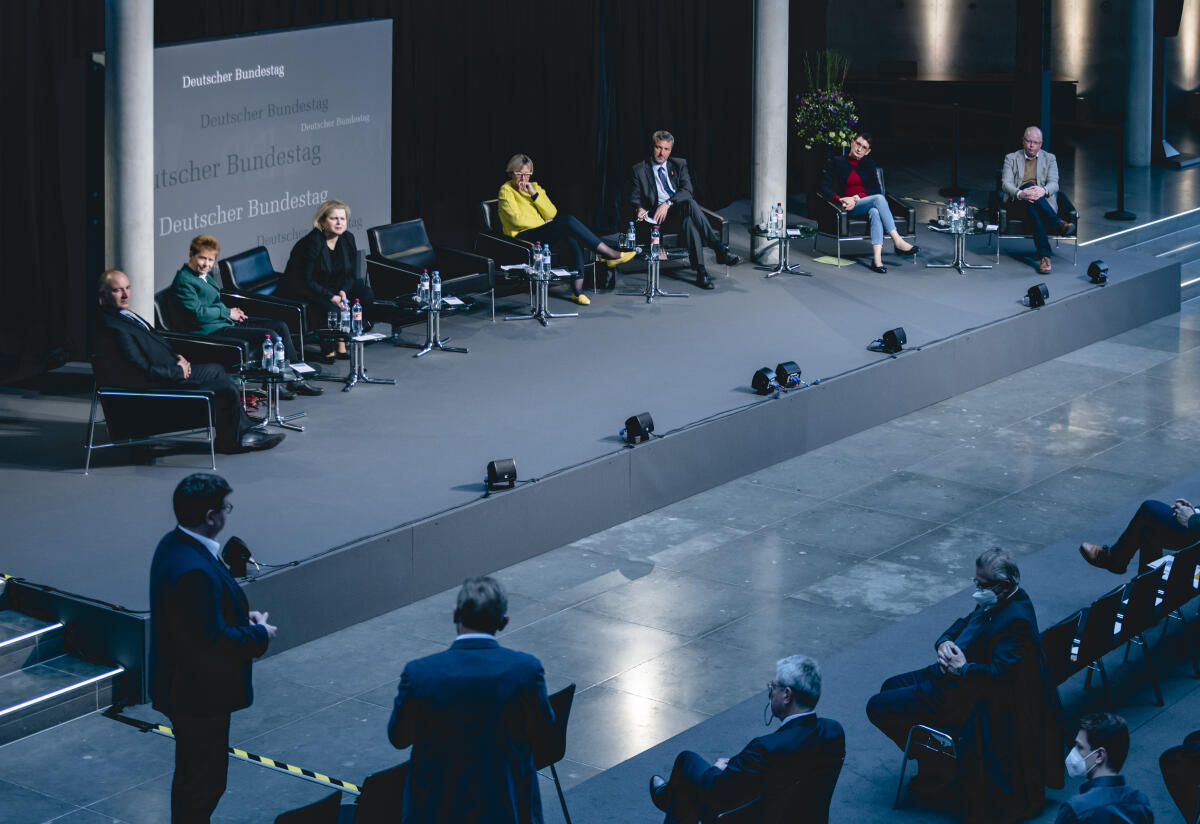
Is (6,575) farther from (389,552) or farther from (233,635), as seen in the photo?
(233,635)

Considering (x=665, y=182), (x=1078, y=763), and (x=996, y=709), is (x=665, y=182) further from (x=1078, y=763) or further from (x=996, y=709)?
(x=1078, y=763)

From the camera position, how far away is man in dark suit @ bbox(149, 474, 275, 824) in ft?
14.7

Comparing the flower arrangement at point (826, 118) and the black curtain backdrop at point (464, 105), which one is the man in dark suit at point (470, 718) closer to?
the black curtain backdrop at point (464, 105)

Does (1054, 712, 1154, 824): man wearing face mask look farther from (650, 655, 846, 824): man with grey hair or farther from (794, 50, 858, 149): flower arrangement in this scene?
(794, 50, 858, 149): flower arrangement

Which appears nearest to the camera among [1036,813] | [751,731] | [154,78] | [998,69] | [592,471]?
[1036,813]

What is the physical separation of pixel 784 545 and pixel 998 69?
1348 centimetres

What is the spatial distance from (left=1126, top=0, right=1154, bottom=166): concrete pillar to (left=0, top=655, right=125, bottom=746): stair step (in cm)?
1316

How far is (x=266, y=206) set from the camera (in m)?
10.0


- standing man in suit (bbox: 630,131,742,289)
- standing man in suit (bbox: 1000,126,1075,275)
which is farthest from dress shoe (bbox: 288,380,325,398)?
standing man in suit (bbox: 1000,126,1075,275)

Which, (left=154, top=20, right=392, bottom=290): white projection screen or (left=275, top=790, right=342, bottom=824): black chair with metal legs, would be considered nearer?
(left=275, top=790, right=342, bottom=824): black chair with metal legs

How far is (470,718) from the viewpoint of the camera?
3.93 m

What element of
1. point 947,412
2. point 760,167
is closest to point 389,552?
point 947,412

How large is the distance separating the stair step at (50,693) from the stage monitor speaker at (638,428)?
9.55 feet

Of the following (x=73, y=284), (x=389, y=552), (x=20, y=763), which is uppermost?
(x=73, y=284)
